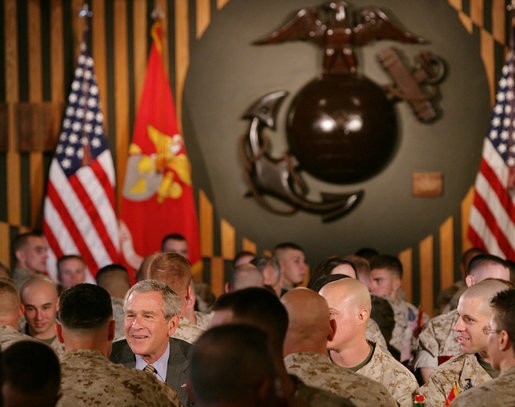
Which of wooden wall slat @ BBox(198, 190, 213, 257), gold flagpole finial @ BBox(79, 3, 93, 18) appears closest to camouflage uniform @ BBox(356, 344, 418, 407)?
wooden wall slat @ BBox(198, 190, 213, 257)

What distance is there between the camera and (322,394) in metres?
2.56

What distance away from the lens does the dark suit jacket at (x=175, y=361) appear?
3.83 m

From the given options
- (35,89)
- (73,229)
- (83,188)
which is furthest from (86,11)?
(73,229)

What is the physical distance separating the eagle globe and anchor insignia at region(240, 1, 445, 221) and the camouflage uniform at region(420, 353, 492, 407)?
15.7ft

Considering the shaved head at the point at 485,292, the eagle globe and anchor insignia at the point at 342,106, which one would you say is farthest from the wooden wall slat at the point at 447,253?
the shaved head at the point at 485,292

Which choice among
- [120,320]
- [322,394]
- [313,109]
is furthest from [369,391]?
[313,109]

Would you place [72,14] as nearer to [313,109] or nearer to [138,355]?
[313,109]

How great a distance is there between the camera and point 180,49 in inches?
345

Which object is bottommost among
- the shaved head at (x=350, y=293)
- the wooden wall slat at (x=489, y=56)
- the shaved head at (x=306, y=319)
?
the shaved head at (x=350, y=293)

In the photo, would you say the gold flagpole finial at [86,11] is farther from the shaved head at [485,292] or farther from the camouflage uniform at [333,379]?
the camouflage uniform at [333,379]

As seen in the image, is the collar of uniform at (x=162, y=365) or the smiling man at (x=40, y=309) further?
the smiling man at (x=40, y=309)

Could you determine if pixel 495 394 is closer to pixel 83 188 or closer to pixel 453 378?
pixel 453 378

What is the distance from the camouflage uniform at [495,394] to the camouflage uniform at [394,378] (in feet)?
2.90

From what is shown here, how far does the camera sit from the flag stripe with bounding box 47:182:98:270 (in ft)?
26.9
